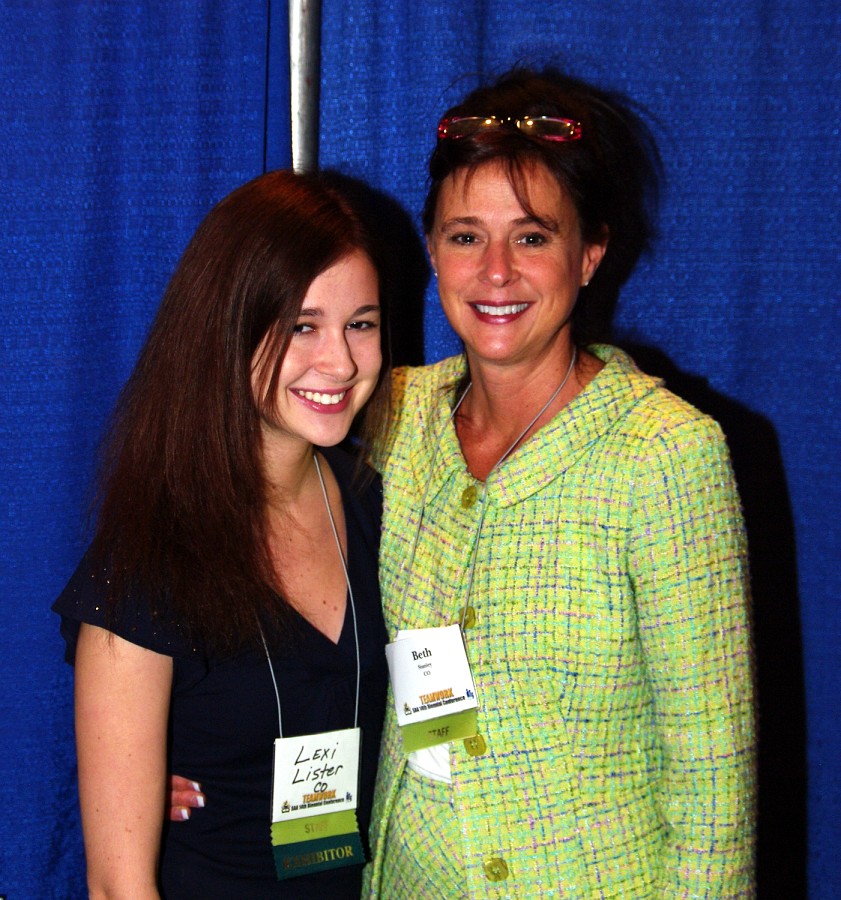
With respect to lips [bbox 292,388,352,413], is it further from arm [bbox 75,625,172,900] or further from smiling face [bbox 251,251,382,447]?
arm [bbox 75,625,172,900]

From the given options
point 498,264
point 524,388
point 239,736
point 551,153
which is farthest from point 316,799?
point 551,153

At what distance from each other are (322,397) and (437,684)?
46 cm

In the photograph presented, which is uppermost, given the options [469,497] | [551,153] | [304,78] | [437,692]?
[304,78]

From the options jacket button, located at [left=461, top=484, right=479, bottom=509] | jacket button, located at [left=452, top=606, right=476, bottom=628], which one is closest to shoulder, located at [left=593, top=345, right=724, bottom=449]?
jacket button, located at [left=461, top=484, right=479, bottom=509]

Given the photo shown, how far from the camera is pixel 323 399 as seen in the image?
1483mm

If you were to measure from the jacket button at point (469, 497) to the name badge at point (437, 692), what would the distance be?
181 millimetres

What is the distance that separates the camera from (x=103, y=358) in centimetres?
182

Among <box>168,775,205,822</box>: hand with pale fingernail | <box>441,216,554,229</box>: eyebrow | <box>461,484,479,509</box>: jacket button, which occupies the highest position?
<box>441,216,554,229</box>: eyebrow

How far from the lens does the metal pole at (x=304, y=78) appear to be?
1.77m

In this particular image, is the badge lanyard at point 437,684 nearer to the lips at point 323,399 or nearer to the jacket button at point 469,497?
the jacket button at point 469,497

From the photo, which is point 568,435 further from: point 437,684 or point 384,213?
point 384,213

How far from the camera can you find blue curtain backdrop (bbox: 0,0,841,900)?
173 cm

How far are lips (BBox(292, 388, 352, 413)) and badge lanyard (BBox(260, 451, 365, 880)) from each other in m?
0.31

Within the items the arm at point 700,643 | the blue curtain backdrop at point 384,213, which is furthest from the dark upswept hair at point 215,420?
the arm at point 700,643
